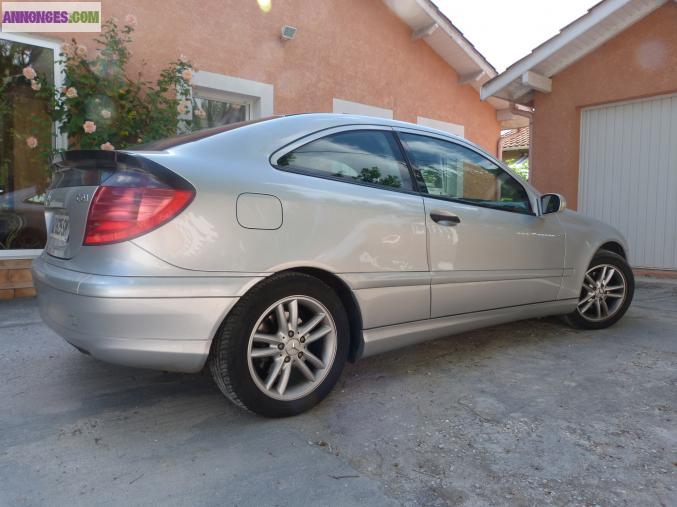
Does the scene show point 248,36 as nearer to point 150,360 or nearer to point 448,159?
point 448,159

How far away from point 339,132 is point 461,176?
97cm

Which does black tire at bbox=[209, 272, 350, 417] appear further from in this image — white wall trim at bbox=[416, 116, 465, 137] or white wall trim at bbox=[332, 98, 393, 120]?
white wall trim at bbox=[416, 116, 465, 137]

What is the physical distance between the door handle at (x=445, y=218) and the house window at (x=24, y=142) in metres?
4.30

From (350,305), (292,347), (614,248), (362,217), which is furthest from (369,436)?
(614,248)

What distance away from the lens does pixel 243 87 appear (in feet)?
21.6

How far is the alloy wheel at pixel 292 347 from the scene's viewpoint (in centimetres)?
232

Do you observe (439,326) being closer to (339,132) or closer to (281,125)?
(339,132)

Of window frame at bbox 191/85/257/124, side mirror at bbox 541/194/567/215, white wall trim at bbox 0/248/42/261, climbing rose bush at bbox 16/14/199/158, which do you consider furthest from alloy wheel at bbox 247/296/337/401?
window frame at bbox 191/85/257/124

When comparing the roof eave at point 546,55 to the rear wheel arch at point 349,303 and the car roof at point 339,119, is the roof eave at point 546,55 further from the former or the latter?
the rear wheel arch at point 349,303

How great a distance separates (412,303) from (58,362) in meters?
2.31

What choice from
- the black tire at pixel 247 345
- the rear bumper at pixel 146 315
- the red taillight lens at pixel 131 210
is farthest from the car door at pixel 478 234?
the red taillight lens at pixel 131 210

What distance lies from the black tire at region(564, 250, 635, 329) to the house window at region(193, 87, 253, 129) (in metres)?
4.58

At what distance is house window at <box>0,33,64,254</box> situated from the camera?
5.22 meters

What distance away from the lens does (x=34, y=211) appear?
17.8 feet
